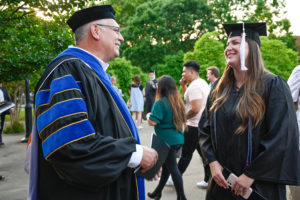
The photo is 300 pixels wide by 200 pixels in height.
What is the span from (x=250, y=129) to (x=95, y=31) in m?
1.43

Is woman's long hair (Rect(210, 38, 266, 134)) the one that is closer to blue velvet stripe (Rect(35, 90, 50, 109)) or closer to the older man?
the older man

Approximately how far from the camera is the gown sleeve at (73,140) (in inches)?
62.7

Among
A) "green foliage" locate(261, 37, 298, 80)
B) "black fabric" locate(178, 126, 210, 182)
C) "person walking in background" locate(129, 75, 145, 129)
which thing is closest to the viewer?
"black fabric" locate(178, 126, 210, 182)

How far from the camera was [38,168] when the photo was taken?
1853 millimetres

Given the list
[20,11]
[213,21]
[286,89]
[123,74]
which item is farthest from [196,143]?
[213,21]

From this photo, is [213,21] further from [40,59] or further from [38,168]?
[38,168]

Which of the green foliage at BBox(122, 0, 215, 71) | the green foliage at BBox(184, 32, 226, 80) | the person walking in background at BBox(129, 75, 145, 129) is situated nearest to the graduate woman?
the person walking in background at BBox(129, 75, 145, 129)

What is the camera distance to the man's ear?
2004 mm

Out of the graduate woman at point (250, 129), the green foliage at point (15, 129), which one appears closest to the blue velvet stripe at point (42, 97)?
the graduate woman at point (250, 129)

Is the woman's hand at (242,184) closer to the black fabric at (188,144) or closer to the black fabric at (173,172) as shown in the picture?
the black fabric at (173,172)

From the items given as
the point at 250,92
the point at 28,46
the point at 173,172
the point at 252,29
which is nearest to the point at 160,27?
the point at 28,46

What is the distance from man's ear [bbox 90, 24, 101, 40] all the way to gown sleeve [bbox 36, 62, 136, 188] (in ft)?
1.36

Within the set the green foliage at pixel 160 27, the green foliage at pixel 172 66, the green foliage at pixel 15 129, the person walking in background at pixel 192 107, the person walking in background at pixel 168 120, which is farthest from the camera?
the green foliage at pixel 160 27

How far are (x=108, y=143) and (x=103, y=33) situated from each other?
84cm
